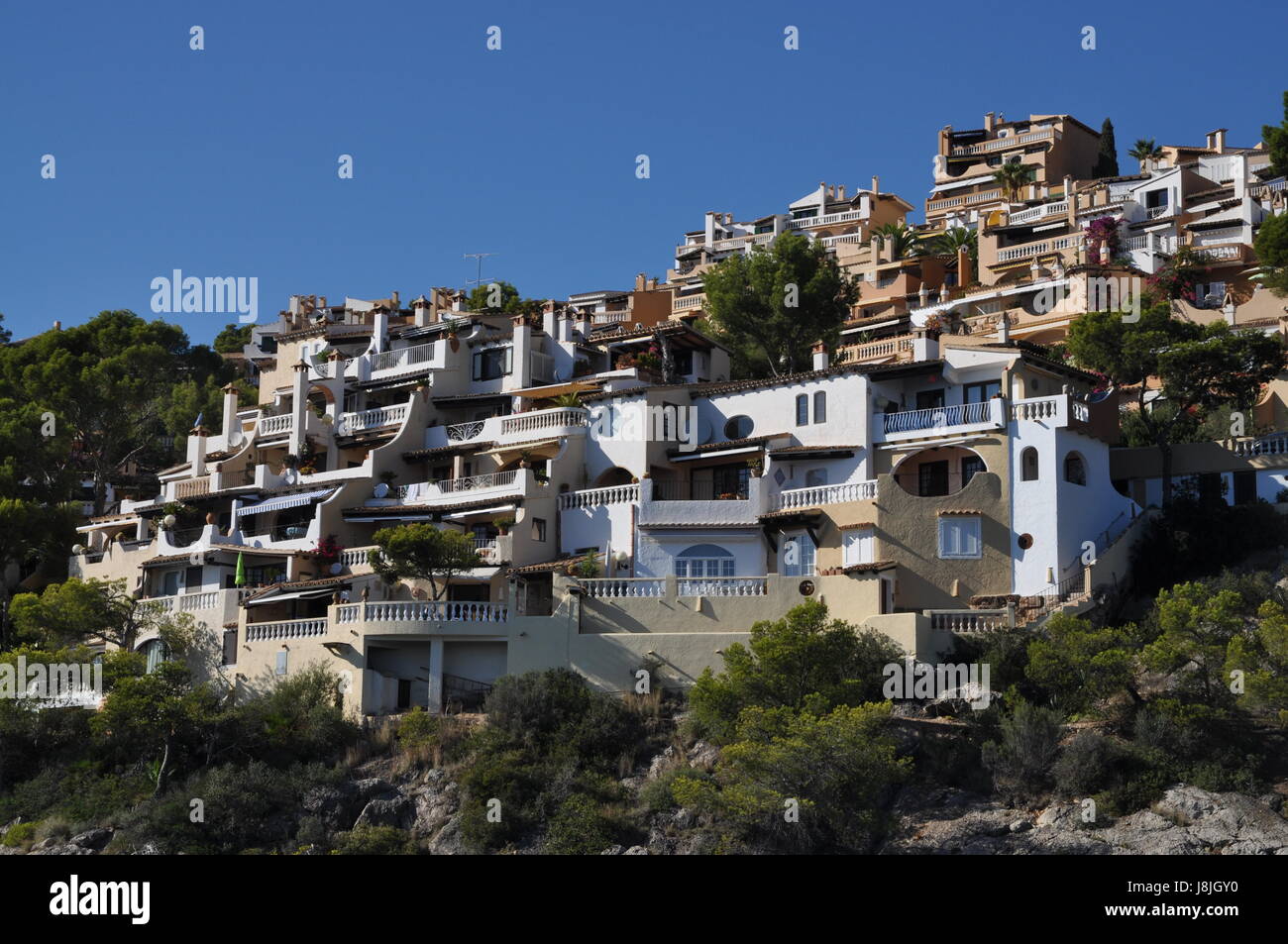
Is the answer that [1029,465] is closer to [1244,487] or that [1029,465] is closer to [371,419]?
[1244,487]

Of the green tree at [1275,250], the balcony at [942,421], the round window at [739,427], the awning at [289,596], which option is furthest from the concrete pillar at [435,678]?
the green tree at [1275,250]

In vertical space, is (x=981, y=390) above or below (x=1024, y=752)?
above

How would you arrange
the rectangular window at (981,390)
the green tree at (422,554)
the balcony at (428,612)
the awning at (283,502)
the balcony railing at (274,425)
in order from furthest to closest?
the balcony railing at (274,425), the awning at (283,502), the rectangular window at (981,390), the green tree at (422,554), the balcony at (428,612)

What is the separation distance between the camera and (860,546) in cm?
5088

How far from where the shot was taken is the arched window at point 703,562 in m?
52.8

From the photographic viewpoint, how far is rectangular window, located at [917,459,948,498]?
53.1 metres

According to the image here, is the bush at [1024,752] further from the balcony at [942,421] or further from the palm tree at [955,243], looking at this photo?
the palm tree at [955,243]

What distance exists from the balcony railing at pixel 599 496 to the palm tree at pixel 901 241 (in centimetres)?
4685

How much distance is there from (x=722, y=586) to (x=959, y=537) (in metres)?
7.31

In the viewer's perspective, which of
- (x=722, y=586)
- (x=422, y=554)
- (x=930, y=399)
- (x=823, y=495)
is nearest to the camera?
(x=722, y=586)

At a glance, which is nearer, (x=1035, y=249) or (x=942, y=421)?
(x=942, y=421)

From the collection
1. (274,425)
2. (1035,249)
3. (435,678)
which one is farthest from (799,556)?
(1035,249)

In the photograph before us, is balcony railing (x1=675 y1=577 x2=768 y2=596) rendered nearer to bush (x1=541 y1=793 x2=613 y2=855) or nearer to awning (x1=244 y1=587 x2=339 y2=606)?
bush (x1=541 y1=793 x2=613 y2=855)

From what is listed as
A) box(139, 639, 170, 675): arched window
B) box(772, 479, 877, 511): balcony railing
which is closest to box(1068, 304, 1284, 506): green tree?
box(772, 479, 877, 511): balcony railing
